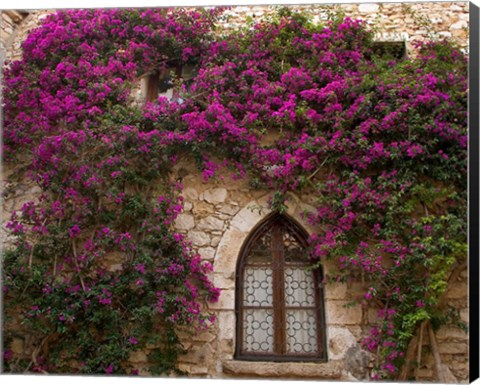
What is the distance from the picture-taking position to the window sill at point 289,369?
3920 mm

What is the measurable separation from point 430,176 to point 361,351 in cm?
171

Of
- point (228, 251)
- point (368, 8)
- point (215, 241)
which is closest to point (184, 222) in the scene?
point (215, 241)

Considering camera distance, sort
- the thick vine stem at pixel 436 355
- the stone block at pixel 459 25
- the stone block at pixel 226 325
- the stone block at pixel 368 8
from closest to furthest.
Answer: the thick vine stem at pixel 436 355 < the stone block at pixel 226 325 < the stone block at pixel 459 25 < the stone block at pixel 368 8

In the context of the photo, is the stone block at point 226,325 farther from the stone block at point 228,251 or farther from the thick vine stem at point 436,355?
the thick vine stem at point 436,355

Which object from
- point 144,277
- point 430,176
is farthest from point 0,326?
point 430,176

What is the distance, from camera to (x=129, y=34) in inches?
204

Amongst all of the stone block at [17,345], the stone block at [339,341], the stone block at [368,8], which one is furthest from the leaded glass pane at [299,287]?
the stone block at [368,8]

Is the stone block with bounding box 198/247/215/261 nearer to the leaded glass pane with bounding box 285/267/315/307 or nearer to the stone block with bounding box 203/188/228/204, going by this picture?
the stone block with bounding box 203/188/228/204

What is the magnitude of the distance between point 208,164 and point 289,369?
2044 millimetres

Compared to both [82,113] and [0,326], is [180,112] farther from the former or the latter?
[0,326]

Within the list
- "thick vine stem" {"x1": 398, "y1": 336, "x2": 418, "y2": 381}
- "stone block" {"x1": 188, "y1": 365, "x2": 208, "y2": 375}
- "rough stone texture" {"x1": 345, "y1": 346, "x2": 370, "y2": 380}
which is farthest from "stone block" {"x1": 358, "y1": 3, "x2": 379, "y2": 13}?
"stone block" {"x1": 188, "y1": 365, "x2": 208, "y2": 375}

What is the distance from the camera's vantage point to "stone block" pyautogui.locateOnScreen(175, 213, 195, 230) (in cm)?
445

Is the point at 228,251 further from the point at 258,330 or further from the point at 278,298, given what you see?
the point at 258,330

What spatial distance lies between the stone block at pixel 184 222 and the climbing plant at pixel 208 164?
0.11 meters
